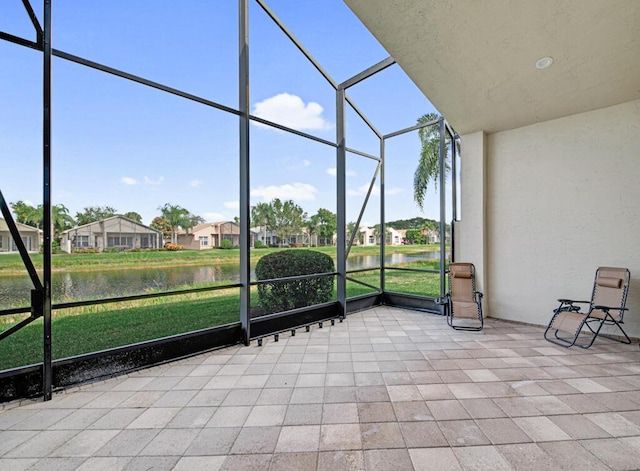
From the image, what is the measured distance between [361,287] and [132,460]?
4.68m

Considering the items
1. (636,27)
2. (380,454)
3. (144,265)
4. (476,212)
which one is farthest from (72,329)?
(636,27)

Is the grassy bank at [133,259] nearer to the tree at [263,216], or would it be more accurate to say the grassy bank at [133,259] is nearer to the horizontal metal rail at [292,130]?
the tree at [263,216]

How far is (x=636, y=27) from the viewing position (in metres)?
2.46

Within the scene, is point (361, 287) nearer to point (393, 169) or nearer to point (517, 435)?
point (393, 169)

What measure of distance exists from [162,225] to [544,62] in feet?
16.1

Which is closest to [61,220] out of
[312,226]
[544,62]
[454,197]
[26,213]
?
[26,213]

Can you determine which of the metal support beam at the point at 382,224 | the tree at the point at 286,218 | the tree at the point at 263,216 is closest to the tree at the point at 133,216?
the tree at the point at 263,216

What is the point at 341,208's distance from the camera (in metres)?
4.92

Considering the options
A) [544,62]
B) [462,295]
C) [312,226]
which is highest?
[544,62]

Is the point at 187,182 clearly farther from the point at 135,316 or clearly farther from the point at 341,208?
the point at 341,208

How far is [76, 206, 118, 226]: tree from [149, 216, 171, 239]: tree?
0.45m

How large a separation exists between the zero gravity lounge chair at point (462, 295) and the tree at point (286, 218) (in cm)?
285

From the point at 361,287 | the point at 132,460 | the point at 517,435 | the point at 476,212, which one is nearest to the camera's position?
the point at 132,460

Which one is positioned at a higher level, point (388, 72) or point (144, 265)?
point (388, 72)
